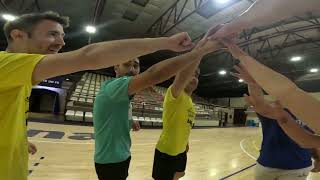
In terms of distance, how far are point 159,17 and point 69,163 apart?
9.65 metres

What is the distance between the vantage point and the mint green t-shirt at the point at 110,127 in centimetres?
208

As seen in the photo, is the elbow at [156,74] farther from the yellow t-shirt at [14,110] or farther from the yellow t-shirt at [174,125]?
the yellow t-shirt at [174,125]

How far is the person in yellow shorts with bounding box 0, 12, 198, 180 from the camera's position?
109 centimetres

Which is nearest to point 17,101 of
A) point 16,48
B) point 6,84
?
point 6,84

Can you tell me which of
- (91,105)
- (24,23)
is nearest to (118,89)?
(24,23)

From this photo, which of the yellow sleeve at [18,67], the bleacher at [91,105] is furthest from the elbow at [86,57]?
the bleacher at [91,105]

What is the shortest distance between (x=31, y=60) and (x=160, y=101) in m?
17.8

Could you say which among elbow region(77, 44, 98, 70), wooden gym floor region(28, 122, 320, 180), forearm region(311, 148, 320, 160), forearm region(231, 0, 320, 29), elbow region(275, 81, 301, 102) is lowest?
wooden gym floor region(28, 122, 320, 180)

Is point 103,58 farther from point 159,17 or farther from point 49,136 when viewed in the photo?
point 159,17

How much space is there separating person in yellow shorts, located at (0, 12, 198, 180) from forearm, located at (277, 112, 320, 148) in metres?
0.73

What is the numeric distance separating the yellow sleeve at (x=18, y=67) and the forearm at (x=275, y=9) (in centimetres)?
97

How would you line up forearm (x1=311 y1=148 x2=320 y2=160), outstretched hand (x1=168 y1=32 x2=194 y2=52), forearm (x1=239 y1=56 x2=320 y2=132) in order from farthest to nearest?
forearm (x1=311 y1=148 x2=320 y2=160) < outstretched hand (x1=168 y1=32 x2=194 y2=52) < forearm (x1=239 y1=56 x2=320 y2=132)

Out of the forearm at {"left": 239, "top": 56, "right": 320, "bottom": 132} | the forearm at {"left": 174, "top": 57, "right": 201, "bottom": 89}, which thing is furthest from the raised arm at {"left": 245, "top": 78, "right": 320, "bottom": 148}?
the forearm at {"left": 174, "top": 57, "right": 201, "bottom": 89}

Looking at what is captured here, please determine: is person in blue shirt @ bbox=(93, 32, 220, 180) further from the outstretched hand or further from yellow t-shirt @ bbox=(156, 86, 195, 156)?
yellow t-shirt @ bbox=(156, 86, 195, 156)
